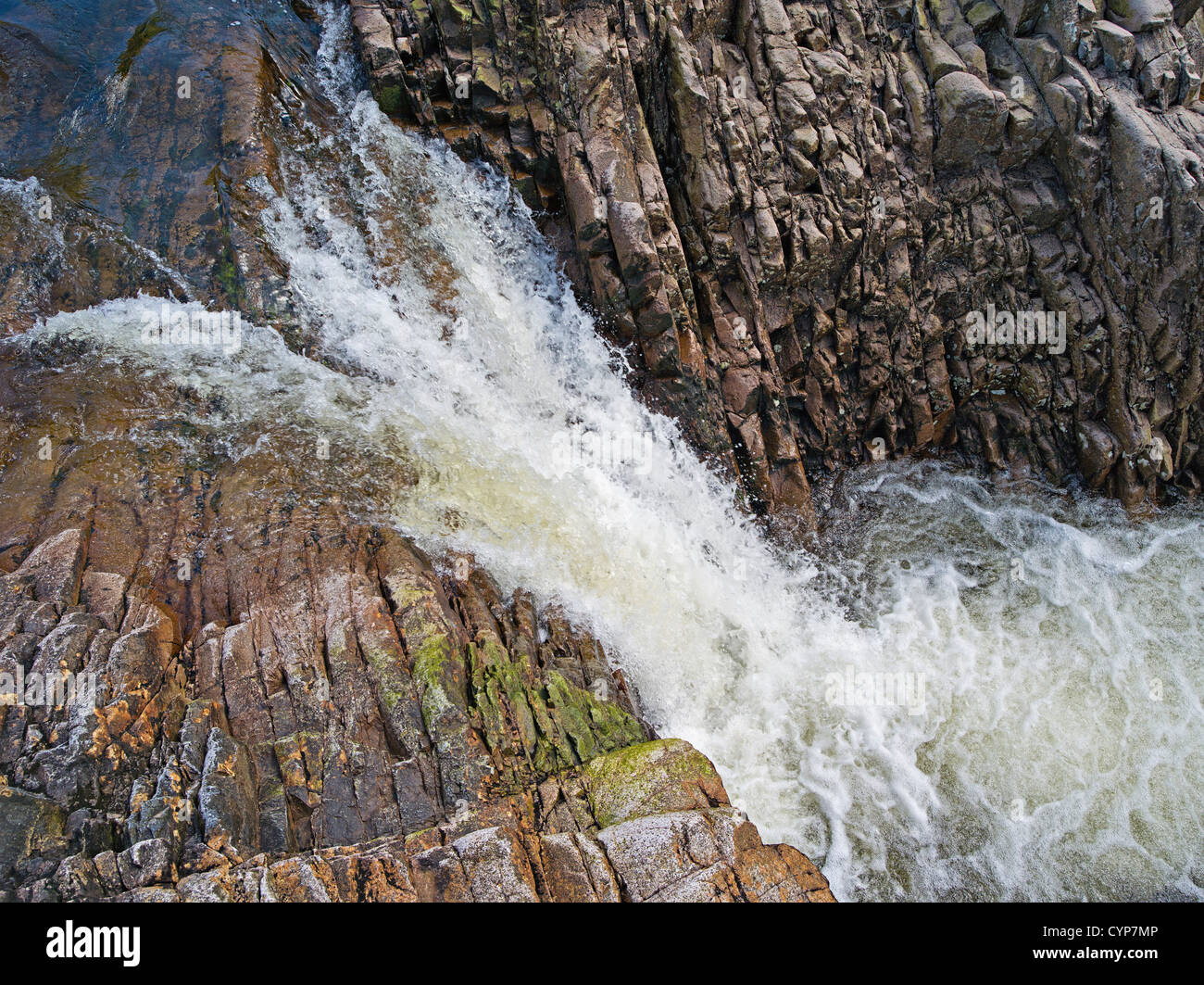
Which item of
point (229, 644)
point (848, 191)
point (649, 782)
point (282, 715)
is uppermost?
point (848, 191)

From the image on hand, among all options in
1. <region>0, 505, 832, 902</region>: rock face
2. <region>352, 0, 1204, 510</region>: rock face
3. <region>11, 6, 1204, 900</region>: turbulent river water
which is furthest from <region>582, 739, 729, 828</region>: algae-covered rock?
<region>352, 0, 1204, 510</region>: rock face

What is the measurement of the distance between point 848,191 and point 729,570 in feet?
22.5

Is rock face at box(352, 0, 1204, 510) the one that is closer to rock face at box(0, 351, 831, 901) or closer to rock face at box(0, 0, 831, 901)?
rock face at box(0, 0, 831, 901)

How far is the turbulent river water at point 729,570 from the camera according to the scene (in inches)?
381

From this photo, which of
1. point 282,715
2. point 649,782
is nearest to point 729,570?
point 649,782

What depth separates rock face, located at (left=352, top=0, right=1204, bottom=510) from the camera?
11914 millimetres

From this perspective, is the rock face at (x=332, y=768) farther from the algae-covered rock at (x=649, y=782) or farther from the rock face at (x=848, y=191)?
the rock face at (x=848, y=191)

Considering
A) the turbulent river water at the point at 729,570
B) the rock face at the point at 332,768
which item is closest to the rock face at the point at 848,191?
the turbulent river water at the point at 729,570

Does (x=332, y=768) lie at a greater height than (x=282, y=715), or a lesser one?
lesser

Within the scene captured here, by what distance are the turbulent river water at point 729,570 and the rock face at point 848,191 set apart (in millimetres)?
1002

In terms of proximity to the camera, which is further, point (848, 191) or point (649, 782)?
point (848, 191)

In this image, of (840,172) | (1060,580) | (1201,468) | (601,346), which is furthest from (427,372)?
(1201,468)

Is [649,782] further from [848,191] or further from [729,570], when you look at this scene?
[848,191]

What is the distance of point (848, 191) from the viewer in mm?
12875
